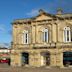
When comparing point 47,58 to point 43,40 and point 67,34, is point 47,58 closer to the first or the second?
point 43,40

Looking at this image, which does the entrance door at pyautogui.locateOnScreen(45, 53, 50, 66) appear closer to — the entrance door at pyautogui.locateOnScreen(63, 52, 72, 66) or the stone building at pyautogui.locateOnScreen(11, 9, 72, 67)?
the stone building at pyautogui.locateOnScreen(11, 9, 72, 67)

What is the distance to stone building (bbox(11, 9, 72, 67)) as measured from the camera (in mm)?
51625

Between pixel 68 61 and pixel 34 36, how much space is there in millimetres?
8802

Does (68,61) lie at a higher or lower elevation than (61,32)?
lower

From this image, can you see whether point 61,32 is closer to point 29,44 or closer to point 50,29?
point 50,29

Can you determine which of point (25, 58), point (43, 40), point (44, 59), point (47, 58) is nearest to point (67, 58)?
point (47, 58)

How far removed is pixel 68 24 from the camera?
52.0m

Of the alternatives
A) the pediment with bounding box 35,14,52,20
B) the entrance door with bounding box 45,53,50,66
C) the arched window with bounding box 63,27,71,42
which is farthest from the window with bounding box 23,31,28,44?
the arched window with bounding box 63,27,71,42

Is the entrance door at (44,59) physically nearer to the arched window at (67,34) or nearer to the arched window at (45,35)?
the arched window at (45,35)

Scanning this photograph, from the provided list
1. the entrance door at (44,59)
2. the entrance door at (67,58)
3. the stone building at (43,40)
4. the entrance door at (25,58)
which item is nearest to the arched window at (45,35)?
the stone building at (43,40)

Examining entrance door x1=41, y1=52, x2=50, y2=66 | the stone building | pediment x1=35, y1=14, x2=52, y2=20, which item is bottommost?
entrance door x1=41, y1=52, x2=50, y2=66

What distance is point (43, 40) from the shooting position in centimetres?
5447

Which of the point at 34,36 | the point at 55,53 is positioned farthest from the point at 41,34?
the point at 55,53

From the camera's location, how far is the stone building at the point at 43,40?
51.6m
